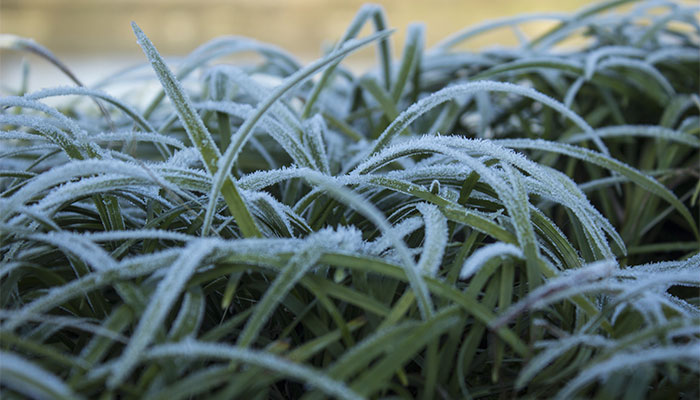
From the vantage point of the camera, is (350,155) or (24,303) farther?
(350,155)

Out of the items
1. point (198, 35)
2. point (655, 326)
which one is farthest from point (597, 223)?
point (198, 35)

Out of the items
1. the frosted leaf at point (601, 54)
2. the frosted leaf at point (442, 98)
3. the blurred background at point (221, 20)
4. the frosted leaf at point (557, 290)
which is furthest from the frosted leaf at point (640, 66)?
the blurred background at point (221, 20)

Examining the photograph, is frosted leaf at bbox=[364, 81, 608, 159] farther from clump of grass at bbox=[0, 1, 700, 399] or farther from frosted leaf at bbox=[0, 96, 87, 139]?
frosted leaf at bbox=[0, 96, 87, 139]

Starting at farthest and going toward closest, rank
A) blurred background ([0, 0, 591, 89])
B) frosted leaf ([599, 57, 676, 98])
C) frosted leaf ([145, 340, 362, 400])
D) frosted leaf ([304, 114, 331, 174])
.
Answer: blurred background ([0, 0, 591, 89]), frosted leaf ([599, 57, 676, 98]), frosted leaf ([304, 114, 331, 174]), frosted leaf ([145, 340, 362, 400])

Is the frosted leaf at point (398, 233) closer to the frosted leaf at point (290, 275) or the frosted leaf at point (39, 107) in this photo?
the frosted leaf at point (290, 275)

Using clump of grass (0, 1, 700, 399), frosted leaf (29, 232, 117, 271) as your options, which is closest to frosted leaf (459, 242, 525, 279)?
clump of grass (0, 1, 700, 399)

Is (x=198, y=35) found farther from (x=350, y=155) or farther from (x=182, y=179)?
(x=182, y=179)
